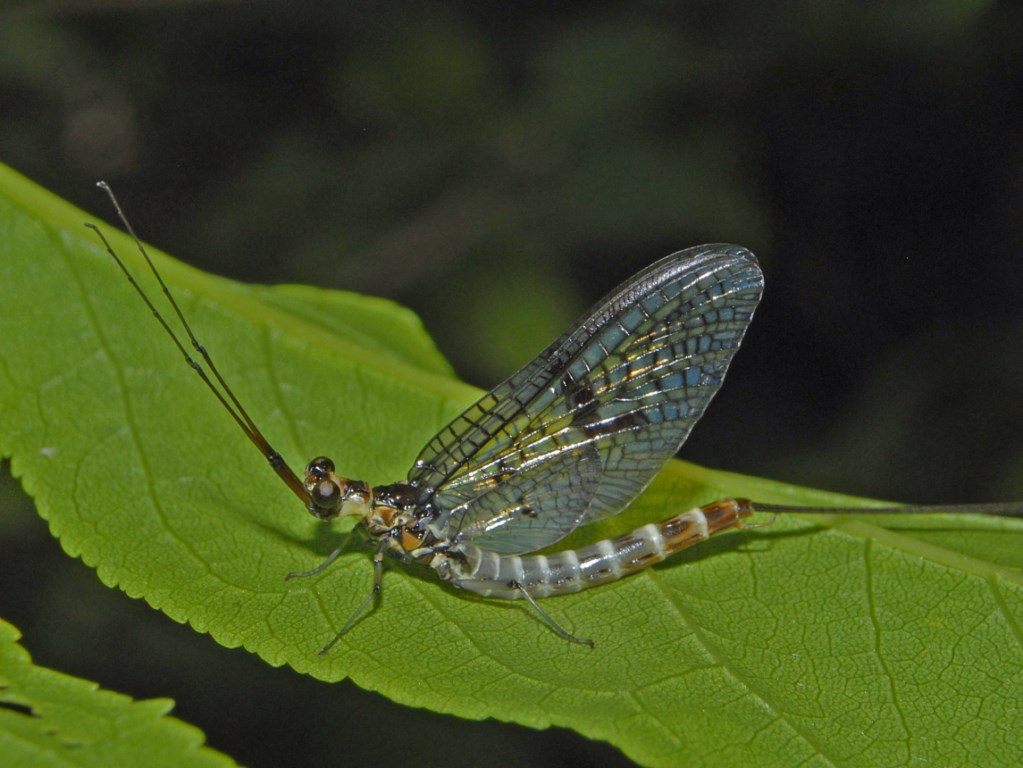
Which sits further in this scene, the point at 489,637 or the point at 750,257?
the point at 750,257

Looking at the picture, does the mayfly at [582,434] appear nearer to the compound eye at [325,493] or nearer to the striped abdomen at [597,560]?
the striped abdomen at [597,560]

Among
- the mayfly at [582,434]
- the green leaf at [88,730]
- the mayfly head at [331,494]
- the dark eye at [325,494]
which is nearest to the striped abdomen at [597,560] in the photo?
the mayfly at [582,434]

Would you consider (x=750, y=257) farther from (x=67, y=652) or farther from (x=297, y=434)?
(x=67, y=652)

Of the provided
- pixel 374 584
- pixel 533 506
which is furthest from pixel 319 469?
pixel 533 506

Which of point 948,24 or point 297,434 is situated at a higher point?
point 948,24

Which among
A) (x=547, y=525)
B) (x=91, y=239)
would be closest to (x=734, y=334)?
(x=547, y=525)

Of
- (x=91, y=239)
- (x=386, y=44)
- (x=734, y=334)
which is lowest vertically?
(x=734, y=334)

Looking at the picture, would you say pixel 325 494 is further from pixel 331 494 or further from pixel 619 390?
pixel 619 390
